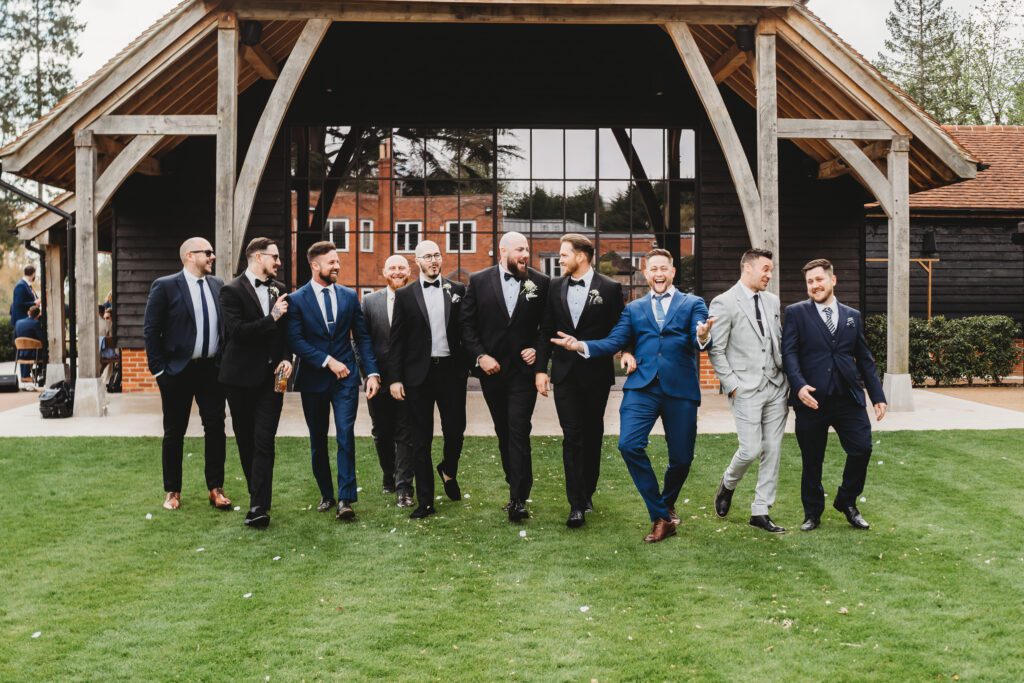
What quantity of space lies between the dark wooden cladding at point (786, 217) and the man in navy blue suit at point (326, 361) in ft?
28.9

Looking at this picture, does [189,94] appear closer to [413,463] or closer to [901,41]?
[413,463]

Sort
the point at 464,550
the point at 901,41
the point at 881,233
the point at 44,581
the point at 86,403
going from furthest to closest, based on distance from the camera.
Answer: the point at 901,41 < the point at 881,233 < the point at 86,403 < the point at 464,550 < the point at 44,581

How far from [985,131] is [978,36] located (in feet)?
66.5

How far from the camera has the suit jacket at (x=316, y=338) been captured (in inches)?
238

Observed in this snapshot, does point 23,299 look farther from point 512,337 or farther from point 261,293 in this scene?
point 512,337

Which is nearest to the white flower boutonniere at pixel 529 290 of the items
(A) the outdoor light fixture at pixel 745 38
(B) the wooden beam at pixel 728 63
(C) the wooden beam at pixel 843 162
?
(A) the outdoor light fixture at pixel 745 38

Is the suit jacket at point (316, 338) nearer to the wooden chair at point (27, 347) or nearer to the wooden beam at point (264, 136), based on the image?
the wooden beam at point (264, 136)

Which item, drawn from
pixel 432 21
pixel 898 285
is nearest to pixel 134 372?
pixel 432 21

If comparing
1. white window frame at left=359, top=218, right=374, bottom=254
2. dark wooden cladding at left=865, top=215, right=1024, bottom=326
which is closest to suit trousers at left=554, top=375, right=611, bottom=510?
white window frame at left=359, top=218, right=374, bottom=254

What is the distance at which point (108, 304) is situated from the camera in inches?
639

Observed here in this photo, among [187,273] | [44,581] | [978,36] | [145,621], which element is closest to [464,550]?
[145,621]

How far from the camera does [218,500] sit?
644 cm

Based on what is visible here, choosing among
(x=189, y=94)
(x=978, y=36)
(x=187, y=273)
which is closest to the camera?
(x=187, y=273)

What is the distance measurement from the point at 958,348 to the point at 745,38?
6992 millimetres
